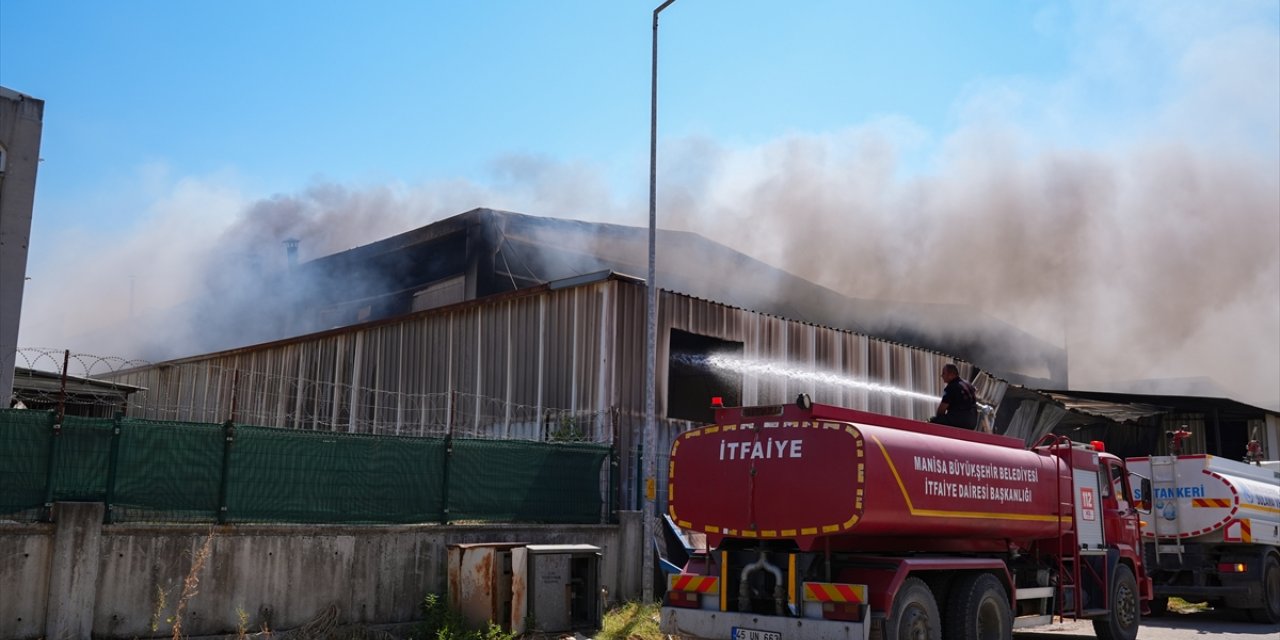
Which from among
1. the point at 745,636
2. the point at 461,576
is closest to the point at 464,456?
the point at 461,576

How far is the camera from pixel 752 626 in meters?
9.24

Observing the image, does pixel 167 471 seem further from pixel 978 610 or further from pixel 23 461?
pixel 978 610

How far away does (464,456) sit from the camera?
13.0 metres

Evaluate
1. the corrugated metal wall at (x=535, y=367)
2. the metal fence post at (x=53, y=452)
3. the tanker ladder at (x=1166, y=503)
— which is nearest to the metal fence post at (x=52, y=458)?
the metal fence post at (x=53, y=452)

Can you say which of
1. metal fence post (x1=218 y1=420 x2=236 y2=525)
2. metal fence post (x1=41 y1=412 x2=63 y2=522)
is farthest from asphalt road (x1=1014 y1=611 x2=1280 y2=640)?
metal fence post (x1=41 y1=412 x2=63 y2=522)

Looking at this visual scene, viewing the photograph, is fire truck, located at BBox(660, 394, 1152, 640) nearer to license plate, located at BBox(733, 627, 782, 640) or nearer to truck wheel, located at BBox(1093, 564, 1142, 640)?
license plate, located at BBox(733, 627, 782, 640)

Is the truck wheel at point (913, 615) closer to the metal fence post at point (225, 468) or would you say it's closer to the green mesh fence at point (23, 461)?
the metal fence post at point (225, 468)

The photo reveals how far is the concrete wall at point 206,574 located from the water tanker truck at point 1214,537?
11116mm

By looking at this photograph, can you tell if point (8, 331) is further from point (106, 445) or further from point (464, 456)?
point (464, 456)

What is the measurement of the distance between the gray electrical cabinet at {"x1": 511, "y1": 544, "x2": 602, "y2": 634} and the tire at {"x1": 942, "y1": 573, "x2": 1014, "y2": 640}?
14.2ft

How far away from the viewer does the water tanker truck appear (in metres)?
15.9

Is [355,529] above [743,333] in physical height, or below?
below

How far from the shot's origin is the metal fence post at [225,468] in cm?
1060

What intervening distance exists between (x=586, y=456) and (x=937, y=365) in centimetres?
1233
